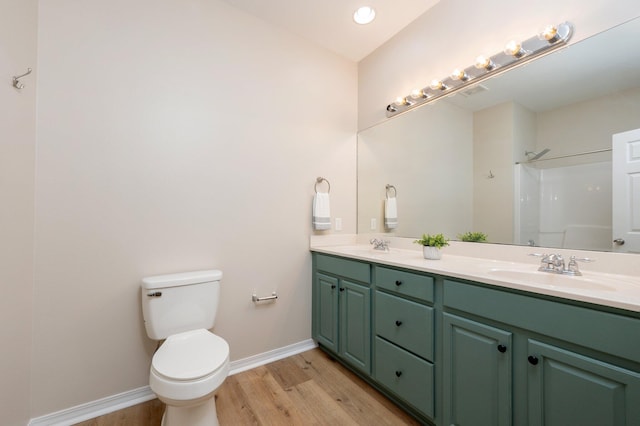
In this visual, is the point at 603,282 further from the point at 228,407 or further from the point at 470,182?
the point at 228,407

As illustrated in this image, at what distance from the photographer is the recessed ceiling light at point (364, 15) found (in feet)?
6.25

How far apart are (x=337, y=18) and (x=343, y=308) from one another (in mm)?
2148

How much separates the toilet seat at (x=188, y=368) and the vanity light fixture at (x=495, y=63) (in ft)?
6.91

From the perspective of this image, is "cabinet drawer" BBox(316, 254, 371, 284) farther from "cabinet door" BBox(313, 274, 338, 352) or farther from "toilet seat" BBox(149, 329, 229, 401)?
"toilet seat" BBox(149, 329, 229, 401)

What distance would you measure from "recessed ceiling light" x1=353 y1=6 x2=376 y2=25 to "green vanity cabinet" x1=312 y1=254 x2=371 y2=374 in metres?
1.79

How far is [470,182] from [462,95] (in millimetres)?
590

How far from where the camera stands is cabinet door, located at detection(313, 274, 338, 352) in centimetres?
198

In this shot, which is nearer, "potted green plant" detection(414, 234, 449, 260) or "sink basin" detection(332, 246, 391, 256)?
"potted green plant" detection(414, 234, 449, 260)

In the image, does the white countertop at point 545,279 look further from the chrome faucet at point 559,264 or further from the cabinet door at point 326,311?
the cabinet door at point 326,311

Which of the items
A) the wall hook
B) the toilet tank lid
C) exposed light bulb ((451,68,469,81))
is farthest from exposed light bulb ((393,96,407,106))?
the wall hook

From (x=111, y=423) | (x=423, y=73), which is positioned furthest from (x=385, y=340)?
(x=423, y=73)

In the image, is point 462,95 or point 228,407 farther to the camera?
point 462,95

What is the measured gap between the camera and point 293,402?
62.2 inches

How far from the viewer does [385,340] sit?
1.58 metres
